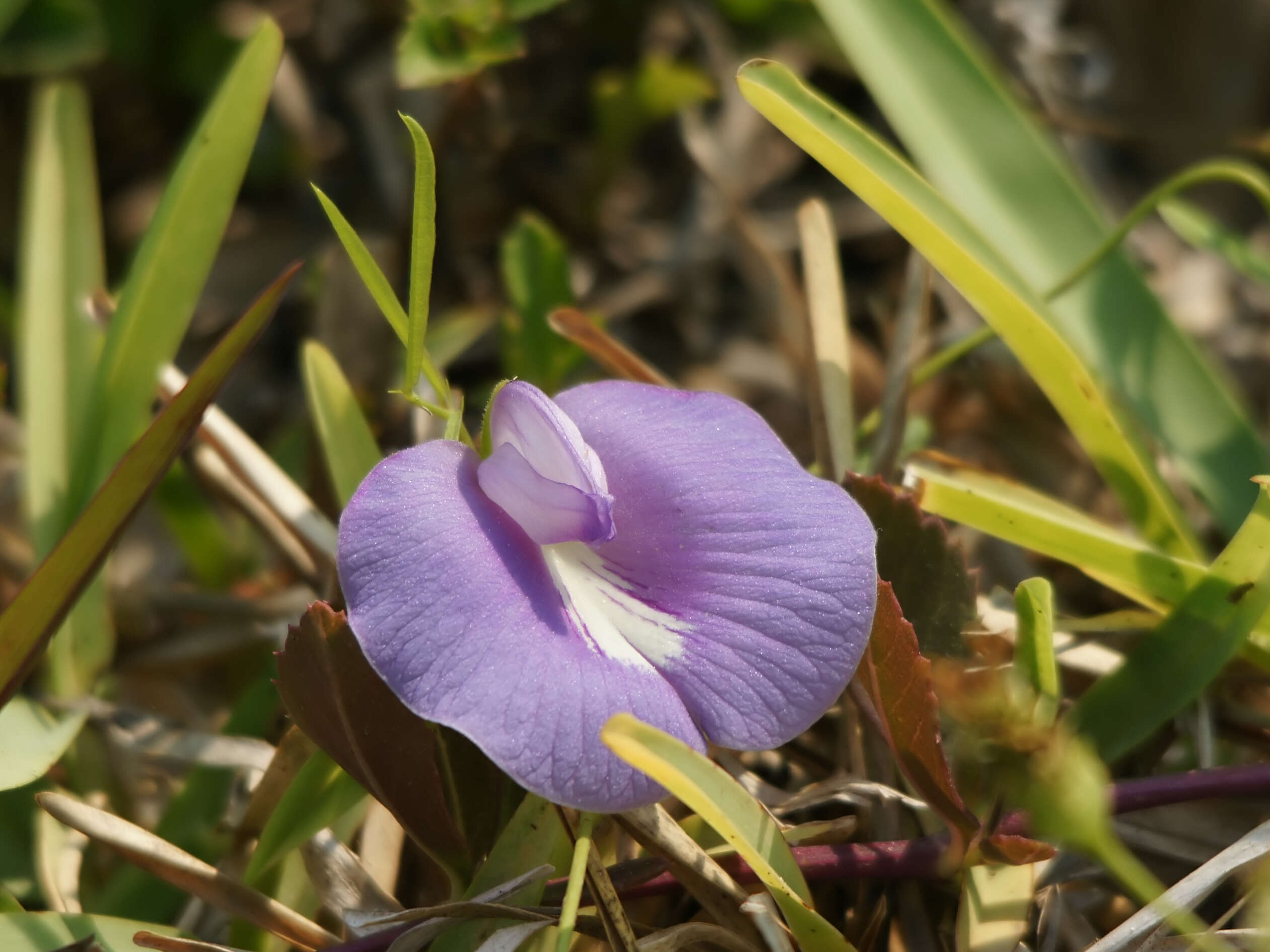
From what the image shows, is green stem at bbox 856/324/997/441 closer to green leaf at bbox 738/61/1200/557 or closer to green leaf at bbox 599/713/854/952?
green leaf at bbox 738/61/1200/557

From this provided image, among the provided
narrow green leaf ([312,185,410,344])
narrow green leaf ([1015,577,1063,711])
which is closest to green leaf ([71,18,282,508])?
narrow green leaf ([312,185,410,344])

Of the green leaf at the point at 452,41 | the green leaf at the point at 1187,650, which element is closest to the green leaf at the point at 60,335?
the green leaf at the point at 452,41

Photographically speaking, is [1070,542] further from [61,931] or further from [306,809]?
[61,931]

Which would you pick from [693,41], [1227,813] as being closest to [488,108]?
[693,41]

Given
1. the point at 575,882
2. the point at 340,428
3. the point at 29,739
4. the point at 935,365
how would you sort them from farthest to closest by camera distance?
the point at 935,365 < the point at 340,428 < the point at 29,739 < the point at 575,882

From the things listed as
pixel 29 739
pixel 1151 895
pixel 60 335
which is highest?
pixel 60 335

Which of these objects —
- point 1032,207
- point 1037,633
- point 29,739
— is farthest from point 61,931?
point 1032,207

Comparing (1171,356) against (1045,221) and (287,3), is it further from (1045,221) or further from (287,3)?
(287,3)
